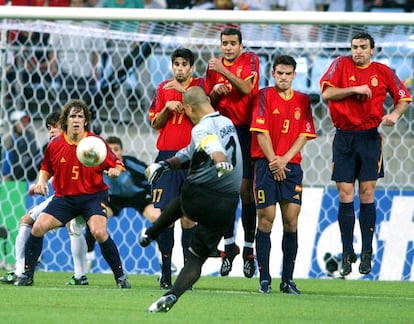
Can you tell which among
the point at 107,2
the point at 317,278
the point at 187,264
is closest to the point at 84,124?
the point at 187,264

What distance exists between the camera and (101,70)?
13727mm

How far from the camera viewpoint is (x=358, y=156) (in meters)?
10.0

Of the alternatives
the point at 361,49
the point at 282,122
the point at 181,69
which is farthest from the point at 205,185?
the point at 361,49

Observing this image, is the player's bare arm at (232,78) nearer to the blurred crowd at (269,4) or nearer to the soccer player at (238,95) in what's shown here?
the soccer player at (238,95)

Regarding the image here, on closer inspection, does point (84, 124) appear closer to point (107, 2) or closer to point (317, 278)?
point (317, 278)

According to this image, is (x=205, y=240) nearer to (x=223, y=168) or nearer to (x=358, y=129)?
(x=223, y=168)

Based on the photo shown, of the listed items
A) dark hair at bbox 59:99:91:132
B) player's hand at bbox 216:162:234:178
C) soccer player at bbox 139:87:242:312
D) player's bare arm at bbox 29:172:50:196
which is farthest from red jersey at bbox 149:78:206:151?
player's hand at bbox 216:162:234:178

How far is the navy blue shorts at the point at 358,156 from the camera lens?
10016mm

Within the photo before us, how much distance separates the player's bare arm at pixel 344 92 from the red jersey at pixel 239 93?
682 millimetres

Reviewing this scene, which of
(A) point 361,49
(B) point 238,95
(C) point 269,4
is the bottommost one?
(B) point 238,95

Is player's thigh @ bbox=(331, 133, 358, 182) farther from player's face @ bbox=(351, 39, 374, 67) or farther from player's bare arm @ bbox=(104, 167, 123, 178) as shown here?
player's bare arm @ bbox=(104, 167, 123, 178)

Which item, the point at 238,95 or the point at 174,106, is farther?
the point at 238,95

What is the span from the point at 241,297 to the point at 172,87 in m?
2.04

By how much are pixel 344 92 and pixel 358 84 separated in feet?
0.89
